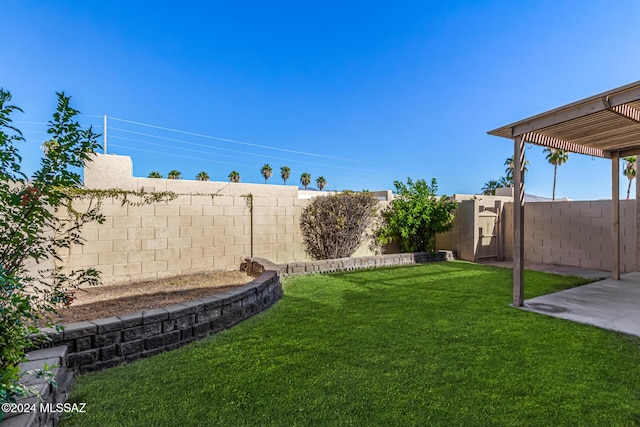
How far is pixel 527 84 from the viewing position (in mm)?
10742

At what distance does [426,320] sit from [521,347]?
A: 3.59 ft

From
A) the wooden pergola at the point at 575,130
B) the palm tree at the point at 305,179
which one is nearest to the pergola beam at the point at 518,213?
the wooden pergola at the point at 575,130

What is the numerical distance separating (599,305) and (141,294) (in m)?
7.19

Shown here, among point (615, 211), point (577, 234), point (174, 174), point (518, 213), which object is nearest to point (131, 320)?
point (518, 213)

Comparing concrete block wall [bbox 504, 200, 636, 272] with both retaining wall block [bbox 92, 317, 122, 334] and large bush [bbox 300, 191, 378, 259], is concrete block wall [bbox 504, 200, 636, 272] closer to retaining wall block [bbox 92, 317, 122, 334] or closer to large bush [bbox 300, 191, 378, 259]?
large bush [bbox 300, 191, 378, 259]

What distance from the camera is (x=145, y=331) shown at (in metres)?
3.10

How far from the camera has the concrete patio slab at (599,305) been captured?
4047 millimetres

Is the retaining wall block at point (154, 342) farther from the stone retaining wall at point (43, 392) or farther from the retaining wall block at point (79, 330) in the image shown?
the stone retaining wall at point (43, 392)

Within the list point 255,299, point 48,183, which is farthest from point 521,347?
point 48,183

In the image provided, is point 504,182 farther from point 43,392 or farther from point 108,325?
point 43,392

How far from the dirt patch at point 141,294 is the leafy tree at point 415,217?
16.0 ft

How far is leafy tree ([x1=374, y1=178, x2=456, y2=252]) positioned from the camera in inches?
372

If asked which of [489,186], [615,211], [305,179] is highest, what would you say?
[305,179]

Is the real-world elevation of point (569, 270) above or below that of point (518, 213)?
below
